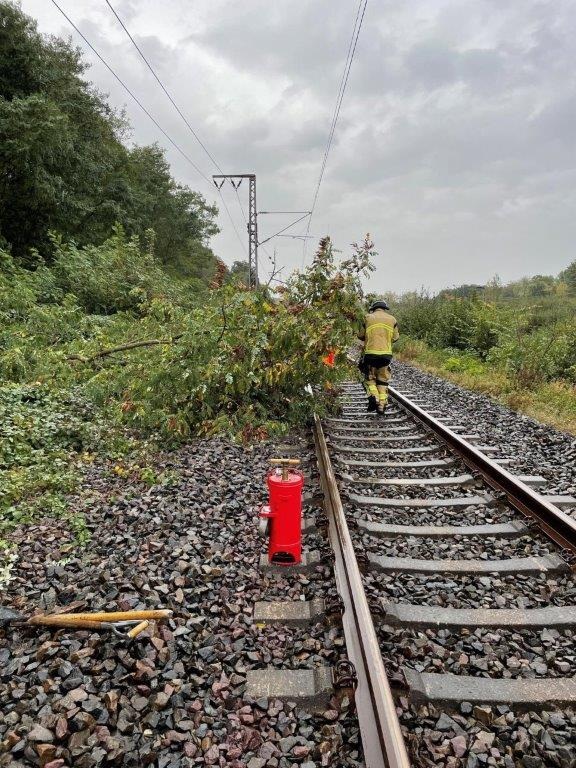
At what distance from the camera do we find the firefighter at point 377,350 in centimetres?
762

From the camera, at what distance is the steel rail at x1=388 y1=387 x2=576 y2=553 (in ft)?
11.9

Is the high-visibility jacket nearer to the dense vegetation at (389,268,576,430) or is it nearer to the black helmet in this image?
the black helmet

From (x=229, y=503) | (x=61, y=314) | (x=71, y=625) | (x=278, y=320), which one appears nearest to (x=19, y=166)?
(x=61, y=314)

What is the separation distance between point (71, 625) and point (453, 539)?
8.66ft

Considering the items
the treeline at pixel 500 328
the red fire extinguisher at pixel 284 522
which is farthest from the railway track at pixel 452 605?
the treeline at pixel 500 328

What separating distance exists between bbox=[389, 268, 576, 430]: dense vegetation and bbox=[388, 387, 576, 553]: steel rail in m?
2.57

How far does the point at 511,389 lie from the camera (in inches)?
388

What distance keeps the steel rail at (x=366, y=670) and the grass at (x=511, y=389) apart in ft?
16.6

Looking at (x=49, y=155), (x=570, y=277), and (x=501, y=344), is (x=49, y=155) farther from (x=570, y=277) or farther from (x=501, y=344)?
(x=570, y=277)

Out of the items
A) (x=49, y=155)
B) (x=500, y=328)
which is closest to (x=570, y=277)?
(x=500, y=328)

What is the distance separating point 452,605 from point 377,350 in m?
5.02

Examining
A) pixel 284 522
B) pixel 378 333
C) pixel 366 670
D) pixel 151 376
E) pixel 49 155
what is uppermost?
pixel 49 155

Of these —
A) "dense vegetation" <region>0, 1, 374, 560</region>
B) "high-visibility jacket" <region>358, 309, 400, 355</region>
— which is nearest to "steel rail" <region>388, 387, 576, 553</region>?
"high-visibility jacket" <region>358, 309, 400, 355</region>

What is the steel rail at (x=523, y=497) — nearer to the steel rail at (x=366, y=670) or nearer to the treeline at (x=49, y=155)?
the steel rail at (x=366, y=670)
